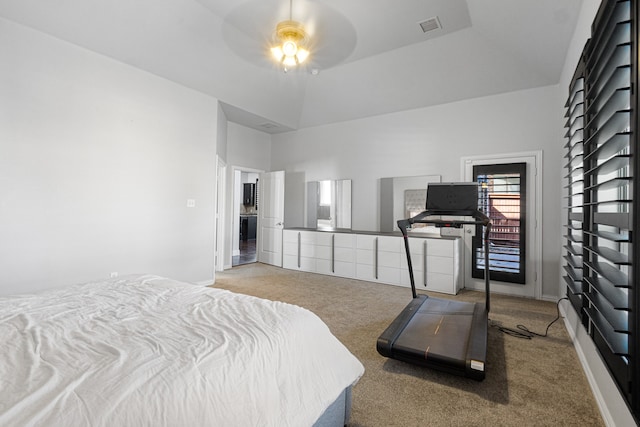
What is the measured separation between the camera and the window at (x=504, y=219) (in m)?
4.41

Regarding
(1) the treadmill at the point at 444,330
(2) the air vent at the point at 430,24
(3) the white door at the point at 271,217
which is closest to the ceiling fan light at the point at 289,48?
(2) the air vent at the point at 430,24

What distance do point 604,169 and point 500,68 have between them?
3.19m

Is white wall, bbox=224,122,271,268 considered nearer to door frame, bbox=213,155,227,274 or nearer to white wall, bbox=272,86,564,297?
door frame, bbox=213,155,227,274

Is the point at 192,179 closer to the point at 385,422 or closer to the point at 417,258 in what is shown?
the point at 417,258

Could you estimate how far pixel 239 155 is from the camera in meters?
6.42

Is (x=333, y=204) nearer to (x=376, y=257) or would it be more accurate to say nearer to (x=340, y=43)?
(x=376, y=257)

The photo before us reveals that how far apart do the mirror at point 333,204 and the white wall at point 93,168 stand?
2319mm

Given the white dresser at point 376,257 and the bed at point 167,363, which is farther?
the white dresser at point 376,257

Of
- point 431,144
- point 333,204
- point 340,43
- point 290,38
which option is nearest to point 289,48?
point 290,38

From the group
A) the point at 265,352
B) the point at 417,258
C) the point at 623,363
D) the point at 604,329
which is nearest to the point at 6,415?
the point at 265,352

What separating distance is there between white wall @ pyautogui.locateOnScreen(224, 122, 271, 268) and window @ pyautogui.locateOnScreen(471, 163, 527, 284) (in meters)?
4.38

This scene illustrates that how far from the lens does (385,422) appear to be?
1789 millimetres

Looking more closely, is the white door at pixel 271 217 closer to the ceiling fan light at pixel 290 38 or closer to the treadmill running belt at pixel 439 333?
the ceiling fan light at pixel 290 38

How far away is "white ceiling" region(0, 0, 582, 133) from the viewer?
3.24 meters
